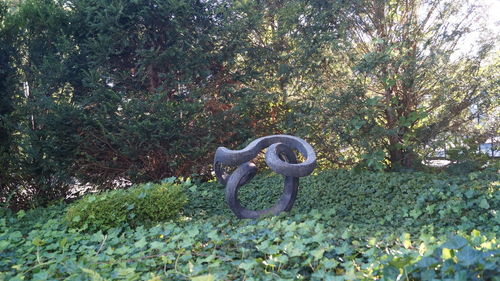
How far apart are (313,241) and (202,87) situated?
4853 millimetres

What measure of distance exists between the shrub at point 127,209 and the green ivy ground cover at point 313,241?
16 centimetres

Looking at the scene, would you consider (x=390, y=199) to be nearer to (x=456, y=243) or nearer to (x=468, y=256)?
(x=456, y=243)

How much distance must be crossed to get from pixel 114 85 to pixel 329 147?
3592 mm

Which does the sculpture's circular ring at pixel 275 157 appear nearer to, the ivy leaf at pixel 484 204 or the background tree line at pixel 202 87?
the background tree line at pixel 202 87

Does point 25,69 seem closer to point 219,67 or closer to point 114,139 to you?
point 114,139

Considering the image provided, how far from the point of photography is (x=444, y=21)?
5762mm

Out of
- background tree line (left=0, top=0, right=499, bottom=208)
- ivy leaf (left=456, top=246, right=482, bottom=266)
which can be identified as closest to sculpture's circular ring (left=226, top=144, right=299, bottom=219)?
→ background tree line (left=0, top=0, right=499, bottom=208)

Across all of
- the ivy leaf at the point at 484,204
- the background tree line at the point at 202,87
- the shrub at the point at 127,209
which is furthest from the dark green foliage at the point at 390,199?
the background tree line at the point at 202,87

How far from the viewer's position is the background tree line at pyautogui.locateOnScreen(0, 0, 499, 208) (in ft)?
18.7

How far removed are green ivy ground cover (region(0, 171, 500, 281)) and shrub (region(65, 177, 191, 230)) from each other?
158 mm

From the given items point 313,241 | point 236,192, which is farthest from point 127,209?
point 313,241

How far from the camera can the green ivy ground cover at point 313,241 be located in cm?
189

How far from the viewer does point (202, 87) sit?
22.7ft

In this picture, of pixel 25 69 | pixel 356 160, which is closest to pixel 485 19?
pixel 356 160
